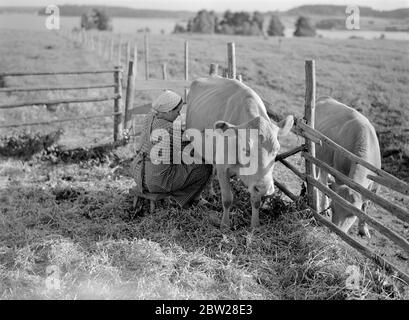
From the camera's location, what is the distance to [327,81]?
61.4 feet

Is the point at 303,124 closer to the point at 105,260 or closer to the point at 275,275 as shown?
the point at 275,275

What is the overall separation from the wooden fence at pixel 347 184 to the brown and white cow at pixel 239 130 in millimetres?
515

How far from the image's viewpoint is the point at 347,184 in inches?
203

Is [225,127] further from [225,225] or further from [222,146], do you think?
[225,225]

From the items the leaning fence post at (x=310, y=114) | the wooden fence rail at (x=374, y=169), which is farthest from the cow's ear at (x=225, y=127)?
the leaning fence post at (x=310, y=114)

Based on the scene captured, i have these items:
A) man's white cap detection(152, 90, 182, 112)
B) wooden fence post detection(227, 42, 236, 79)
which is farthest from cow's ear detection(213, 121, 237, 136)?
wooden fence post detection(227, 42, 236, 79)

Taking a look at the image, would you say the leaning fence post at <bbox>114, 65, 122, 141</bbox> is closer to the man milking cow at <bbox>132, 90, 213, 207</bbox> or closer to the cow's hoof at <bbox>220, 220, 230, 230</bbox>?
the man milking cow at <bbox>132, 90, 213, 207</bbox>

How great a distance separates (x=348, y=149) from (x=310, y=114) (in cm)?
74

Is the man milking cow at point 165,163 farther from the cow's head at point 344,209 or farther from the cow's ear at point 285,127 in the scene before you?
the cow's head at point 344,209

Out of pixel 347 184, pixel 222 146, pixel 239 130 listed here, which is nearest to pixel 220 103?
pixel 222 146

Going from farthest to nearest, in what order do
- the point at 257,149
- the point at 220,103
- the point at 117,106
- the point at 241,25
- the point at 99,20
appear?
the point at 241,25
the point at 99,20
the point at 117,106
the point at 220,103
the point at 257,149

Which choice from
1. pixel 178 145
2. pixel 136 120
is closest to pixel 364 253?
pixel 178 145

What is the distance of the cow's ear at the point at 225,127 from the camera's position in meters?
5.11

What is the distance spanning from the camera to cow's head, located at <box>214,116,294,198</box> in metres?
4.93
